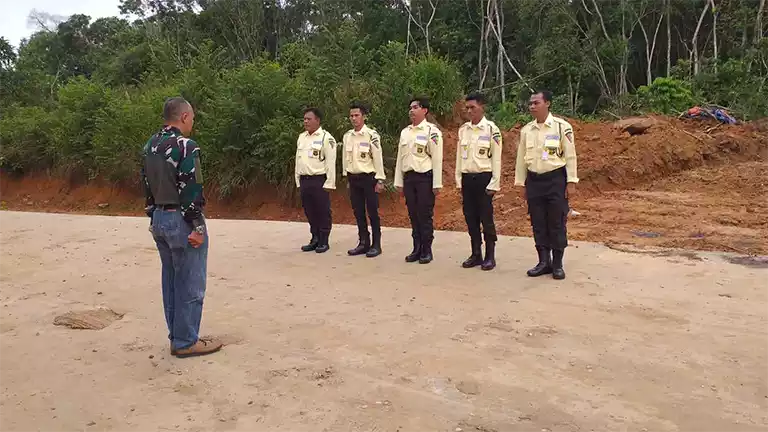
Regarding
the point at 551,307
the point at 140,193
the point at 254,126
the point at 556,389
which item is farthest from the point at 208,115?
the point at 556,389

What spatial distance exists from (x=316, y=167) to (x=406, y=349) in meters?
3.55

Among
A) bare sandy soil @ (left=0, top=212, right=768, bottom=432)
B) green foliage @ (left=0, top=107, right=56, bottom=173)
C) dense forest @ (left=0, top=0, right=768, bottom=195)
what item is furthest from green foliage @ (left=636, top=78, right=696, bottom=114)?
green foliage @ (left=0, top=107, right=56, bottom=173)

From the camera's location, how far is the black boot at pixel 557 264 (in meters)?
5.80

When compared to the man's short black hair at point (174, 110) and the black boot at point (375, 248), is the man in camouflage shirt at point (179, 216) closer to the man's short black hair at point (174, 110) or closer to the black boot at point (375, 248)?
the man's short black hair at point (174, 110)

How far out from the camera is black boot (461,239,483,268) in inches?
253

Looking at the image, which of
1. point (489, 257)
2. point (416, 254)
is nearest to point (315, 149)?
point (416, 254)

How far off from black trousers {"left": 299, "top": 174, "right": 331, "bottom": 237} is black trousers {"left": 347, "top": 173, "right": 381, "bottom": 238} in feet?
1.14

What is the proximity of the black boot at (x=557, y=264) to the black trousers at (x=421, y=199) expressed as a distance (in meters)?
1.37

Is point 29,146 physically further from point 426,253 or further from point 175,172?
point 175,172

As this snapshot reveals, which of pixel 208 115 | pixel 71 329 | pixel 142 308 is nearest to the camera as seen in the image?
pixel 71 329

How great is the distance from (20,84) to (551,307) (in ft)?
63.7

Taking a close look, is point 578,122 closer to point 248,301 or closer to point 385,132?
point 385,132

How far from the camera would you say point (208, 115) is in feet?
40.6

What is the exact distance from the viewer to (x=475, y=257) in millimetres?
6449
